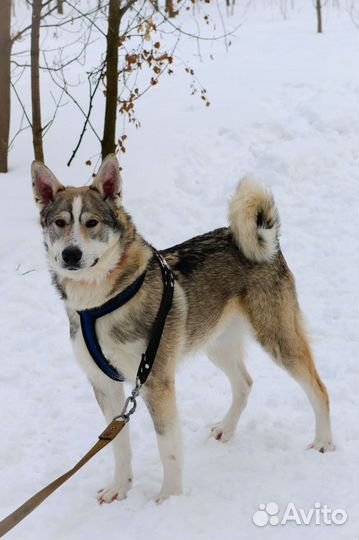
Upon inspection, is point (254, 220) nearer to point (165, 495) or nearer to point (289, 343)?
point (289, 343)

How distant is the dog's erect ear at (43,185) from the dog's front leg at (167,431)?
45.5 inches

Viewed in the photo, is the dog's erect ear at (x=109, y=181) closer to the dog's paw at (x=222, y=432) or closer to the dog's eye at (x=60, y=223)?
the dog's eye at (x=60, y=223)

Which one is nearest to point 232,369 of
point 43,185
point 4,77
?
point 43,185

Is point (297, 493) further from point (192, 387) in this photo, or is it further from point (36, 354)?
point (36, 354)

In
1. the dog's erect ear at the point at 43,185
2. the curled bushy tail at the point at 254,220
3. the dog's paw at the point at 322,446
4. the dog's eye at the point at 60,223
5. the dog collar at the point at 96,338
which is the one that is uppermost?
the dog's erect ear at the point at 43,185

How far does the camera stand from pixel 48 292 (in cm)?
600

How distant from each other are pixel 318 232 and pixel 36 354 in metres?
3.78

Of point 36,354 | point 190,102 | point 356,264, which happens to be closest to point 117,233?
point 36,354

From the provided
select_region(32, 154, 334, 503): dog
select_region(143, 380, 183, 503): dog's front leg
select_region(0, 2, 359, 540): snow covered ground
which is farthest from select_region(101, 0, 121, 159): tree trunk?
select_region(143, 380, 183, 503): dog's front leg

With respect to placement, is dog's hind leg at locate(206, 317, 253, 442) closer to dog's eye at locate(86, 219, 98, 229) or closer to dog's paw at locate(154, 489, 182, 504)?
dog's paw at locate(154, 489, 182, 504)

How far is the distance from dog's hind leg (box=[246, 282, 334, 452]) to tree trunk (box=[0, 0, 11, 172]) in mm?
4983

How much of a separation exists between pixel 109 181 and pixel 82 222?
34 centimetres

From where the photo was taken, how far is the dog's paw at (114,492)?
140 inches

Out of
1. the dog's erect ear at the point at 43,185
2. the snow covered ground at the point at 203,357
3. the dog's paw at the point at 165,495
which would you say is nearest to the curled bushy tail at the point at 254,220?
the dog's erect ear at the point at 43,185
